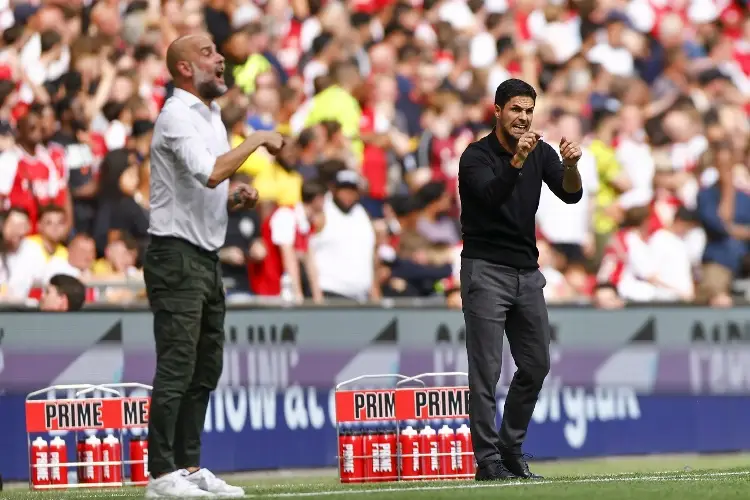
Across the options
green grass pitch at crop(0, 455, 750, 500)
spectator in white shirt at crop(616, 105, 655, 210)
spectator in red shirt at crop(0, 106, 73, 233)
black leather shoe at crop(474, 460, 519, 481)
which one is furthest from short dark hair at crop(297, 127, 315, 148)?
black leather shoe at crop(474, 460, 519, 481)

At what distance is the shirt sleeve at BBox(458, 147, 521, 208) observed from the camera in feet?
33.1

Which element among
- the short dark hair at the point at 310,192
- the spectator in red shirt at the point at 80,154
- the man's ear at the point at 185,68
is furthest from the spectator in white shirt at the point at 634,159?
the man's ear at the point at 185,68

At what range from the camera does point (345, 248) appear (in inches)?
629

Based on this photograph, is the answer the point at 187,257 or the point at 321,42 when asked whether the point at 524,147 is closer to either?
the point at 187,257

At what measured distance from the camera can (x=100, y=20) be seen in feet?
56.6

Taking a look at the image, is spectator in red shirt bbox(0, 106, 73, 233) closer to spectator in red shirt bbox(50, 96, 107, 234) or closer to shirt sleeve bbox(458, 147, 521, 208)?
spectator in red shirt bbox(50, 96, 107, 234)

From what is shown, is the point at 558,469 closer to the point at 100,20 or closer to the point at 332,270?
the point at 332,270

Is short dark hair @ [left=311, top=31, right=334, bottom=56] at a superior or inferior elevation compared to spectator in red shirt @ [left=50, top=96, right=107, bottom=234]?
superior

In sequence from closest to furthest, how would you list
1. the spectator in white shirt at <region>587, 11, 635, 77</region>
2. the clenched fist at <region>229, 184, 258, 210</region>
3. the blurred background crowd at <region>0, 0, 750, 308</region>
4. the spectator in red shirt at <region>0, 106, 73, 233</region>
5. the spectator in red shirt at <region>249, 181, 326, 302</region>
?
the clenched fist at <region>229, 184, 258, 210</region>, the spectator in red shirt at <region>0, 106, 73, 233</region>, the blurred background crowd at <region>0, 0, 750, 308</region>, the spectator in red shirt at <region>249, 181, 326, 302</region>, the spectator in white shirt at <region>587, 11, 635, 77</region>

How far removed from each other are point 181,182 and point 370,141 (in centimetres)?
838

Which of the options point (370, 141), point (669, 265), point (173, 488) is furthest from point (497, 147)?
point (669, 265)

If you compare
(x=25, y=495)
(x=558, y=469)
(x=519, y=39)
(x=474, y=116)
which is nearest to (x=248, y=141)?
(x=25, y=495)

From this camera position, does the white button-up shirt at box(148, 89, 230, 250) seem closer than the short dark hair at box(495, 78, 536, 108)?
Yes

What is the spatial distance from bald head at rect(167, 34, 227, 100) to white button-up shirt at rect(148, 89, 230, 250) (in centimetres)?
6
